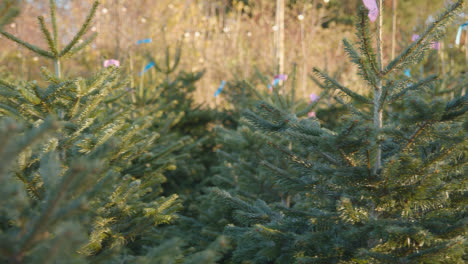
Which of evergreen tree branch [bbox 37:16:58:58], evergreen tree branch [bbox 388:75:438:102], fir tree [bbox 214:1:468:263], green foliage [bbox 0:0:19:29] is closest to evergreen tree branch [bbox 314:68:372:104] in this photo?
fir tree [bbox 214:1:468:263]

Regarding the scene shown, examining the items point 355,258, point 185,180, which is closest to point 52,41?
point 355,258

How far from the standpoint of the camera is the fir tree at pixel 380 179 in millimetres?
1485

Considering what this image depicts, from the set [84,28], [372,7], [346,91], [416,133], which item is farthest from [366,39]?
[84,28]

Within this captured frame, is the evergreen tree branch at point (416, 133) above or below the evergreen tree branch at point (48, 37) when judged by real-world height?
below

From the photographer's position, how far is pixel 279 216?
2.17 meters

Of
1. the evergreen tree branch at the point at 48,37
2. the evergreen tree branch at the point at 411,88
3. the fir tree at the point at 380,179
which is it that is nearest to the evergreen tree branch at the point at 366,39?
the fir tree at the point at 380,179

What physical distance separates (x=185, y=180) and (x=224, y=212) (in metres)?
1.82

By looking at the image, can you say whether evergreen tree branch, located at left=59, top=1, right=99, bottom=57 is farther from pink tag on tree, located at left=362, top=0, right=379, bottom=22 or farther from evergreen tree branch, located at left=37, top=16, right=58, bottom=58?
pink tag on tree, located at left=362, top=0, right=379, bottom=22

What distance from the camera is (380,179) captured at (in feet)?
5.41

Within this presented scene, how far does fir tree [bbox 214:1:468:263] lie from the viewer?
1485mm

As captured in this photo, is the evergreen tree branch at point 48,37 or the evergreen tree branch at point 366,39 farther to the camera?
the evergreen tree branch at point 48,37

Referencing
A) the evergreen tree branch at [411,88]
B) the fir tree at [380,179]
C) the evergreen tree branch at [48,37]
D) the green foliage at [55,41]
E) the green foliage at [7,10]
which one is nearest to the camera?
the green foliage at [7,10]

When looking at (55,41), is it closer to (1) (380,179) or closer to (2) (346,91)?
(2) (346,91)

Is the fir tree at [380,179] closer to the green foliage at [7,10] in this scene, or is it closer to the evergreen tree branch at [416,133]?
the evergreen tree branch at [416,133]
